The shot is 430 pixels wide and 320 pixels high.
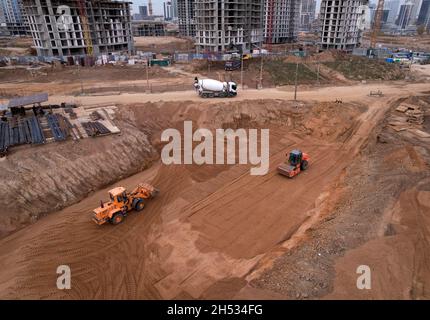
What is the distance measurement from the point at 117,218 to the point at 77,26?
69808mm

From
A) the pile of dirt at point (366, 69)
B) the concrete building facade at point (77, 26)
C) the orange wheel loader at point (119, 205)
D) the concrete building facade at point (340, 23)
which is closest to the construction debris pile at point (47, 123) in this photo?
the orange wheel loader at point (119, 205)

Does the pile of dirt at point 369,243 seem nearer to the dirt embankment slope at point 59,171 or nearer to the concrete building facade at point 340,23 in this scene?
the dirt embankment slope at point 59,171

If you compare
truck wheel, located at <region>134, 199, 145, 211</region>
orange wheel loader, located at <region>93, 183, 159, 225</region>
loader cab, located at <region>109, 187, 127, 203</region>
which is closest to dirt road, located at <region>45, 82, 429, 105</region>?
orange wheel loader, located at <region>93, 183, 159, 225</region>

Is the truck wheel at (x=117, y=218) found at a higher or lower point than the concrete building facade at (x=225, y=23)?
lower

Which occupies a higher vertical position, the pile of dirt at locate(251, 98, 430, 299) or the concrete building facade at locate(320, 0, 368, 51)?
the concrete building facade at locate(320, 0, 368, 51)

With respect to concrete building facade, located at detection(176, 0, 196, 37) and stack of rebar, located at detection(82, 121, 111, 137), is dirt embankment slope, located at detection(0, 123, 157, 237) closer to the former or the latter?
stack of rebar, located at detection(82, 121, 111, 137)

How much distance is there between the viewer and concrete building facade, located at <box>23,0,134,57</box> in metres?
67.5

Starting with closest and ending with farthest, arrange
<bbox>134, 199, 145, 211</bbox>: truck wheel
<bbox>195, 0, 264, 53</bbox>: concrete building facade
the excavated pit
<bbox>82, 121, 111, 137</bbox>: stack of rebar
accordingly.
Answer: the excavated pit, <bbox>134, 199, 145, 211</bbox>: truck wheel, <bbox>82, 121, 111, 137</bbox>: stack of rebar, <bbox>195, 0, 264, 53</bbox>: concrete building facade

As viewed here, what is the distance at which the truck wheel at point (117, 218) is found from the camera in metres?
19.7

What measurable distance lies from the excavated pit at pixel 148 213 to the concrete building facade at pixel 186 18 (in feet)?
409

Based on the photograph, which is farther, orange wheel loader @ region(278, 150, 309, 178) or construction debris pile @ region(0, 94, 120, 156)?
construction debris pile @ region(0, 94, 120, 156)

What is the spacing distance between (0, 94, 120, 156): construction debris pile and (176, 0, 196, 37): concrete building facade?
4777 inches

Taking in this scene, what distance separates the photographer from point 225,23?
3036 inches
